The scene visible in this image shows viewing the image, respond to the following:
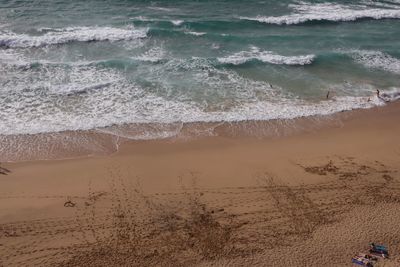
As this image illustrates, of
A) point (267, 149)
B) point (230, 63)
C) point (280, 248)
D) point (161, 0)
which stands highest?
point (161, 0)

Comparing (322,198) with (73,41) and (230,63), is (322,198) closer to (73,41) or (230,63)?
(230,63)

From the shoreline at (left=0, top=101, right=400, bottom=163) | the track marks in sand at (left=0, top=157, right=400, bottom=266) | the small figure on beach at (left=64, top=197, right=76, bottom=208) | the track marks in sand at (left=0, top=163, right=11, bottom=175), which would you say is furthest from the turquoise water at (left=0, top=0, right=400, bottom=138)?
the track marks in sand at (left=0, top=157, right=400, bottom=266)

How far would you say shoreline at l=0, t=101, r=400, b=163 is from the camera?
64.4 feet

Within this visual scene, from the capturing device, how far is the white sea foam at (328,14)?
35156mm

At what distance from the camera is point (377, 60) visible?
2969 cm

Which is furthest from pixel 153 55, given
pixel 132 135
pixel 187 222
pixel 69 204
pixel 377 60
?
pixel 187 222

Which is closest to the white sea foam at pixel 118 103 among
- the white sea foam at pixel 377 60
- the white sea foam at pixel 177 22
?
the white sea foam at pixel 377 60

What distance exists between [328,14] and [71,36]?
20.7 m

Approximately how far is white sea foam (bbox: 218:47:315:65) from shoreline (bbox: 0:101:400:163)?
631 cm

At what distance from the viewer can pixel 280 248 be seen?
50.5ft

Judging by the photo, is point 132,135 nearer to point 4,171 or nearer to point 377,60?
point 4,171

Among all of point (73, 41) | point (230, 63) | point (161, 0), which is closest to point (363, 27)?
point (230, 63)

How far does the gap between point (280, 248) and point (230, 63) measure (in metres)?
15.2

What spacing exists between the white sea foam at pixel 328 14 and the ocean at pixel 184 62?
10 cm
